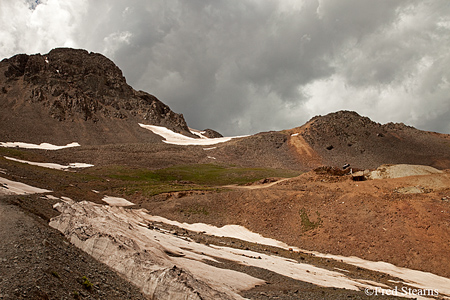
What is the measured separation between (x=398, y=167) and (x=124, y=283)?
45541 mm

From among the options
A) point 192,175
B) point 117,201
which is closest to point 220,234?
point 117,201

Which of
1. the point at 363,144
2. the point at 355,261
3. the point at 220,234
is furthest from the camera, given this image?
the point at 363,144

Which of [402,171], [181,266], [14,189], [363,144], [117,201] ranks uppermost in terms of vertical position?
[363,144]

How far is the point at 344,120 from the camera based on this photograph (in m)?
146

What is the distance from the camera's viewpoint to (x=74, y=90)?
152 m

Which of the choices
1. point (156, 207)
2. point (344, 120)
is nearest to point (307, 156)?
point (344, 120)

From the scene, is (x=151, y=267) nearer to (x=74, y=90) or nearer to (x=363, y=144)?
(x=363, y=144)

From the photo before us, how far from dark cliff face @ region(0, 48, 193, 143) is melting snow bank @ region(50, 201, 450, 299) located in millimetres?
135804

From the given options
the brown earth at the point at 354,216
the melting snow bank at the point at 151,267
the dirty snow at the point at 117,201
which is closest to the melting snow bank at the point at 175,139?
the dirty snow at the point at 117,201

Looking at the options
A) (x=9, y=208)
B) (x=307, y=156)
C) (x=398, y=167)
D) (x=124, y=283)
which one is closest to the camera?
(x=124, y=283)

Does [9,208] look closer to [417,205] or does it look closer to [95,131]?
[417,205]

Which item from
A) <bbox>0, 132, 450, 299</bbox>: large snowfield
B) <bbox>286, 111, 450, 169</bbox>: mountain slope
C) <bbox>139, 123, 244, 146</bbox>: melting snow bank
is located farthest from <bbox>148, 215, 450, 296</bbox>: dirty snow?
<bbox>139, 123, 244, 146</bbox>: melting snow bank

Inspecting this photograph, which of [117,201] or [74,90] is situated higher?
[74,90]

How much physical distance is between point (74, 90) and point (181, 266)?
A: 164m
